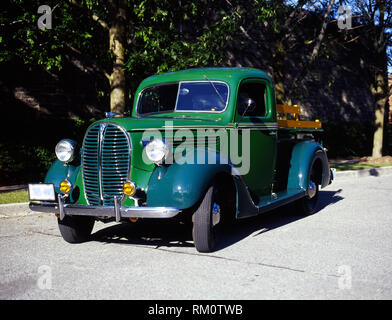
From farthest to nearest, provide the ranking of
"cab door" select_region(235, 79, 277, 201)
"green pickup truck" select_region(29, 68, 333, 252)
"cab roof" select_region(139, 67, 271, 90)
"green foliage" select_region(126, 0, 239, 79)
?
"green foliage" select_region(126, 0, 239, 79) < "cab roof" select_region(139, 67, 271, 90) < "cab door" select_region(235, 79, 277, 201) < "green pickup truck" select_region(29, 68, 333, 252)

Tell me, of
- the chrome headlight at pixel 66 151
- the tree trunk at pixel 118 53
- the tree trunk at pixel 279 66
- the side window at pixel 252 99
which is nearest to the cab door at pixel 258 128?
the side window at pixel 252 99

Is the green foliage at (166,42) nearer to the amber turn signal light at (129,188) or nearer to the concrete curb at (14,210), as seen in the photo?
the concrete curb at (14,210)

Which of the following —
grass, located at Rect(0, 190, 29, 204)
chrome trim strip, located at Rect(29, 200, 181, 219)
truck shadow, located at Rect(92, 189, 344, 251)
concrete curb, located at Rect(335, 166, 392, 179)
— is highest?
chrome trim strip, located at Rect(29, 200, 181, 219)

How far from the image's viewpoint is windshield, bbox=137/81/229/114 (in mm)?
5418

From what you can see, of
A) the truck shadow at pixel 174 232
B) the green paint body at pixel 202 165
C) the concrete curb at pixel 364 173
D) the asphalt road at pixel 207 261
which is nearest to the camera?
the asphalt road at pixel 207 261

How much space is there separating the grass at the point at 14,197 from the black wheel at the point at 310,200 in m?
4.44

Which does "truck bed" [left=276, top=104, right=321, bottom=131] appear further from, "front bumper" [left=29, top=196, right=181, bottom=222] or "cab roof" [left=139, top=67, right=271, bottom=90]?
"front bumper" [left=29, top=196, right=181, bottom=222]

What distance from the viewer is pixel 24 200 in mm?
7473

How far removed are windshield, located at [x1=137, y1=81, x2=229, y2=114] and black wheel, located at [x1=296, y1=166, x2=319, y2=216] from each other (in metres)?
2.07

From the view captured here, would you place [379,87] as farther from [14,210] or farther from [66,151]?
[66,151]

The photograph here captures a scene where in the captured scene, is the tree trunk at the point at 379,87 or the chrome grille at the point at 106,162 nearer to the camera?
the chrome grille at the point at 106,162

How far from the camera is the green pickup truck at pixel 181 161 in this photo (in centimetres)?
436

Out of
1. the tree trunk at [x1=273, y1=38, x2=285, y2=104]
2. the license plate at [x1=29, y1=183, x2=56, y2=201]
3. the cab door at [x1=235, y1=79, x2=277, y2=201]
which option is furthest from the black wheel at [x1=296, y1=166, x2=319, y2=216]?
the tree trunk at [x1=273, y1=38, x2=285, y2=104]
